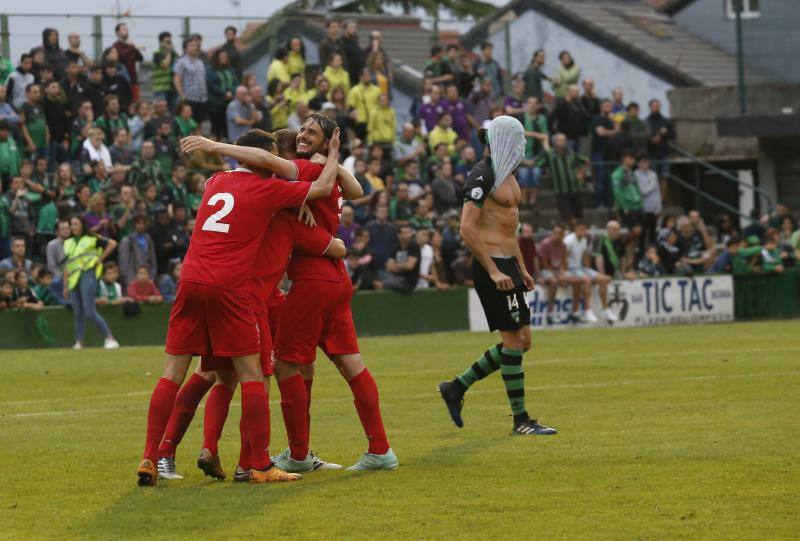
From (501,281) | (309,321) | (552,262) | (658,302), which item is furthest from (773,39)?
(309,321)

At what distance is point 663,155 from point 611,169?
2.37 m

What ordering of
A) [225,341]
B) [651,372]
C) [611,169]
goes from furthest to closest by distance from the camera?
1. [611,169]
2. [651,372]
3. [225,341]

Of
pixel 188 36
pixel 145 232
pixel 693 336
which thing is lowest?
pixel 693 336

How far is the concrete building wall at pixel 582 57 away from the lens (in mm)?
40391

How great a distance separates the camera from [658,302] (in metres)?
29.5

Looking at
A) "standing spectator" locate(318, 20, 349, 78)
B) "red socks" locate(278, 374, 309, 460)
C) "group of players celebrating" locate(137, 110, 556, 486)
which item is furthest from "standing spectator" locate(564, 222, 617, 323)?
"red socks" locate(278, 374, 309, 460)

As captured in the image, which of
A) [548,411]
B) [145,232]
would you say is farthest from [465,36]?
[548,411]

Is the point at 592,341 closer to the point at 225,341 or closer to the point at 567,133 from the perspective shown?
the point at 567,133

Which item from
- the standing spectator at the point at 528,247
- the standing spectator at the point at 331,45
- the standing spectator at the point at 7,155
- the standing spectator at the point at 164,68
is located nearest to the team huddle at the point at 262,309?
the standing spectator at the point at 7,155

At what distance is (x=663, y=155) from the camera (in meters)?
34.6

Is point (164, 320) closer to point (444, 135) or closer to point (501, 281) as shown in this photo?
point (444, 135)

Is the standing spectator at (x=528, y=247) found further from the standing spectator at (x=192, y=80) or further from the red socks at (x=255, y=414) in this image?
the red socks at (x=255, y=414)

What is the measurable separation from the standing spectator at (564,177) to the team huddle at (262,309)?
20.9 meters

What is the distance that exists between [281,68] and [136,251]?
648cm
